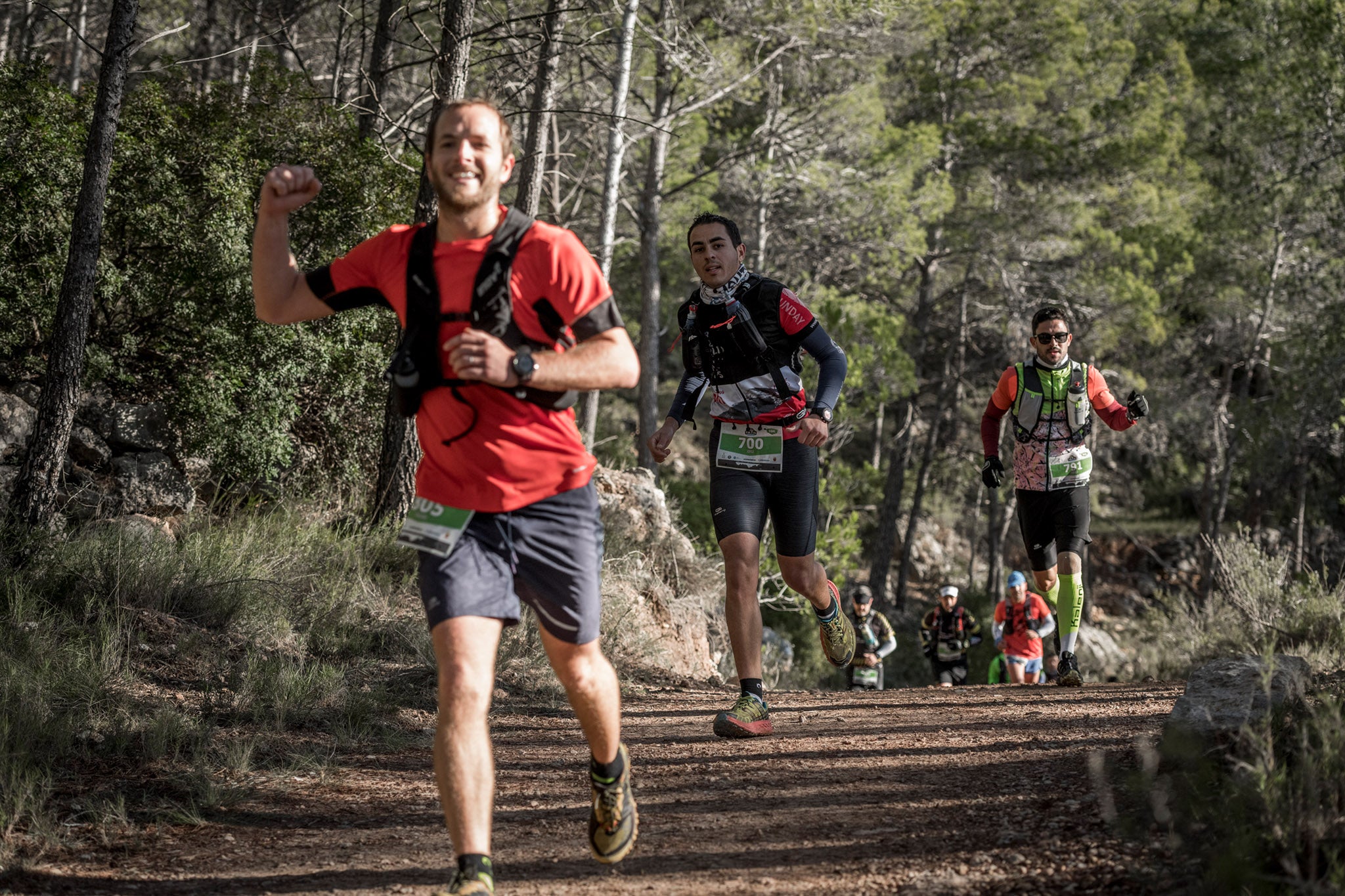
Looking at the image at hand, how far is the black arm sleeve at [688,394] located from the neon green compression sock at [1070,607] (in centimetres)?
329

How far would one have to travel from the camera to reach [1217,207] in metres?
25.0

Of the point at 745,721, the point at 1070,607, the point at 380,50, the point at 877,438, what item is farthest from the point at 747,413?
the point at 877,438

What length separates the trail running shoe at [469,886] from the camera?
299cm

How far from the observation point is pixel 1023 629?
11477 mm

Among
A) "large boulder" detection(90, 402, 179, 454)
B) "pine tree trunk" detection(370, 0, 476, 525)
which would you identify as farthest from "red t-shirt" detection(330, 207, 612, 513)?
"large boulder" detection(90, 402, 179, 454)

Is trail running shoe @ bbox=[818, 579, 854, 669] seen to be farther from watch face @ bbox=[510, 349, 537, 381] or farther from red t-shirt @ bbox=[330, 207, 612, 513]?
watch face @ bbox=[510, 349, 537, 381]

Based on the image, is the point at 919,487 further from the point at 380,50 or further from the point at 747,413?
the point at 747,413

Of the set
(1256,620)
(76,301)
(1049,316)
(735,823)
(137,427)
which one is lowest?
(735,823)

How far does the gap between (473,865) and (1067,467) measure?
18.4ft

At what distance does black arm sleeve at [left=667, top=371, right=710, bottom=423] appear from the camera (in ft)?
18.9

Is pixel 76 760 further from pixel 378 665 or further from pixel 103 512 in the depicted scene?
pixel 103 512

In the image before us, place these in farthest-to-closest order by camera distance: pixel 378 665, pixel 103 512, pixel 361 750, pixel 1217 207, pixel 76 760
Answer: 1. pixel 1217 207
2. pixel 103 512
3. pixel 378 665
4. pixel 361 750
5. pixel 76 760

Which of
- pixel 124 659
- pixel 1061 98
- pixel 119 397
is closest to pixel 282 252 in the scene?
pixel 124 659

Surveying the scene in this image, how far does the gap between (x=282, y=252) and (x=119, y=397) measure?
6.78 meters
